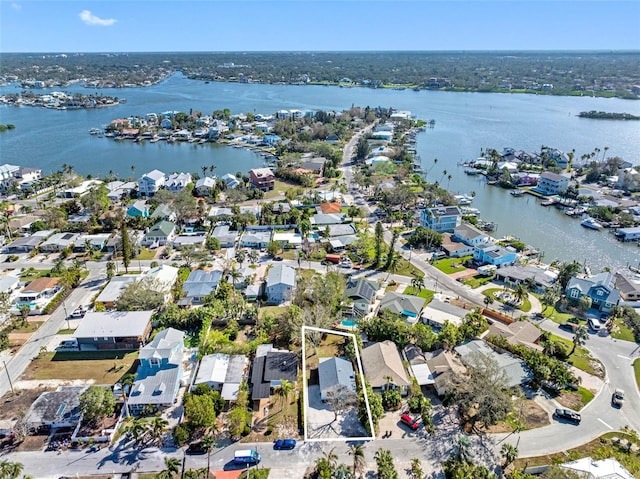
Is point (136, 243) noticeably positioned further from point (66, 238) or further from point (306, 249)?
point (306, 249)

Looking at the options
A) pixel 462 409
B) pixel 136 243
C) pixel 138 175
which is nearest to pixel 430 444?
pixel 462 409

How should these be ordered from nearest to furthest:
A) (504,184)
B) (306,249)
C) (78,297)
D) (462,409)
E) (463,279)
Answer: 1. (462,409)
2. (78,297)
3. (463,279)
4. (306,249)
5. (504,184)

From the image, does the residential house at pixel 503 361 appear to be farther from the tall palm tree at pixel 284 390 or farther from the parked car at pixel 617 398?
the tall palm tree at pixel 284 390

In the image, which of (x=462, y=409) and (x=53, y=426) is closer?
(x=53, y=426)

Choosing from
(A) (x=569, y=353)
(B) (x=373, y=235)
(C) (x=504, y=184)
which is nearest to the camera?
(A) (x=569, y=353)

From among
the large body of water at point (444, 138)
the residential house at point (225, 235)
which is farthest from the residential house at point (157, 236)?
the large body of water at point (444, 138)

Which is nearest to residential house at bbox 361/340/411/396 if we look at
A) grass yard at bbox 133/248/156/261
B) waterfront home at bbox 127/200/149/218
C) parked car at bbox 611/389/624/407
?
parked car at bbox 611/389/624/407
